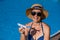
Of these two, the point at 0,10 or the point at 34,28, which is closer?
the point at 34,28

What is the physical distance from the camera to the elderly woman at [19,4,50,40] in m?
2.56

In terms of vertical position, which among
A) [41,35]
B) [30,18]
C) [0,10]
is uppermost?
[0,10]

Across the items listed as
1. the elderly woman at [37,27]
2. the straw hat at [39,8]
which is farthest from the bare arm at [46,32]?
the straw hat at [39,8]

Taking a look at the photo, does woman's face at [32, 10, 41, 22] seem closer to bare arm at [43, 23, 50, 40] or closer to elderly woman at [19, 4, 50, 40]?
elderly woman at [19, 4, 50, 40]

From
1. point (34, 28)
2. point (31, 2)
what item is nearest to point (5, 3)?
point (31, 2)

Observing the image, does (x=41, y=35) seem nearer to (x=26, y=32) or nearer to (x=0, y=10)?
(x=26, y=32)

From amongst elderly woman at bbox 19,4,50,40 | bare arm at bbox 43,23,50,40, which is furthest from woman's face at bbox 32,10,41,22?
bare arm at bbox 43,23,50,40

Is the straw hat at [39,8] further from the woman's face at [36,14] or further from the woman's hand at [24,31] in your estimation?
the woman's hand at [24,31]

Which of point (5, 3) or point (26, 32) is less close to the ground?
point (5, 3)

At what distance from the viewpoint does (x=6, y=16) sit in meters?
2.97

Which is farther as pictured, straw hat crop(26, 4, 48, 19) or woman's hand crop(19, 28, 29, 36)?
straw hat crop(26, 4, 48, 19)

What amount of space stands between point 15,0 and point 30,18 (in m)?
0.45

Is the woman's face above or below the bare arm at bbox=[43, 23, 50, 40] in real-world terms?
above

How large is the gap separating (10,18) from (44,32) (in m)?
0.62
